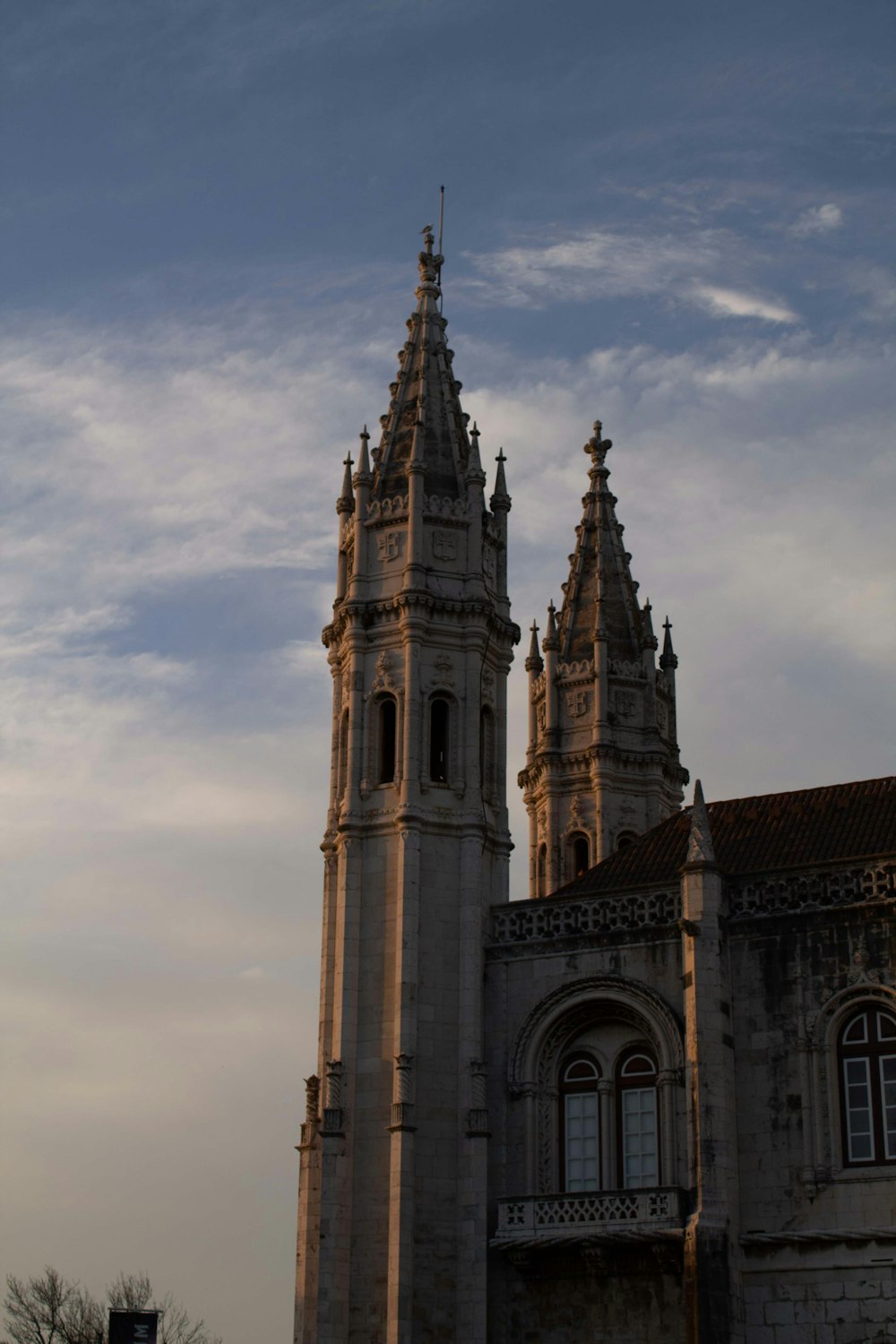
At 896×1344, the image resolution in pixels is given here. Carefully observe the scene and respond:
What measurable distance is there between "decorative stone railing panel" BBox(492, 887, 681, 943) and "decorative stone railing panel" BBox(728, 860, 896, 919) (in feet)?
4.16

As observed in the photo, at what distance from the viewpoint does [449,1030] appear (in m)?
35.8

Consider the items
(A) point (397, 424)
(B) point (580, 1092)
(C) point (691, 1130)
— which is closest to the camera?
(C) point (691, 1130)

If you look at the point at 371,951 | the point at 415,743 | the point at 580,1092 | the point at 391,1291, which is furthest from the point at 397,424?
the point at 391,1291

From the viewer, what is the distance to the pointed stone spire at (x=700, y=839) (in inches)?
1357

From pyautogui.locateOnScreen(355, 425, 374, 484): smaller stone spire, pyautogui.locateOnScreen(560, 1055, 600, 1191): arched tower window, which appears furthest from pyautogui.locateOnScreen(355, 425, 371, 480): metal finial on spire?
pyautogui.locateOnScreen(560, 1055, 600, 1191): arched tower window

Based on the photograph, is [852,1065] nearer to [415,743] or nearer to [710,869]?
[710,869]

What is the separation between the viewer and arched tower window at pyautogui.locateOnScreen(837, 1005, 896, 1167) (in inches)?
1287

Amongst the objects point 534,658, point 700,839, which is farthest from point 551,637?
point 700,839

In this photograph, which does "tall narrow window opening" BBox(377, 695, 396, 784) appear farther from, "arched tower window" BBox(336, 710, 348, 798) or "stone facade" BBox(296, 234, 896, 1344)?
"arched tower window" BBox(336, 710, 348, 798)

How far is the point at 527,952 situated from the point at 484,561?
831 centimetres

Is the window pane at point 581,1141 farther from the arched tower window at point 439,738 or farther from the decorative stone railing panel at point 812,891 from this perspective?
the arched tower window at point 439,738

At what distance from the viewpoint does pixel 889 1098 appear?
108 feet

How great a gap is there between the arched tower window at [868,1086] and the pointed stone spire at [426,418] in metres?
13.7

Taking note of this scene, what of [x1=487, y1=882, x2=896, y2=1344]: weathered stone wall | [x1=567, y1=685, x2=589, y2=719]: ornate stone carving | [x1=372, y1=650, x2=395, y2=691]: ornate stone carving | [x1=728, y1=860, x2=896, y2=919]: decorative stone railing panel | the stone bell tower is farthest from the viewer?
[x1=567, y1=685, x2=589, y2=719]: ornate stone carving
